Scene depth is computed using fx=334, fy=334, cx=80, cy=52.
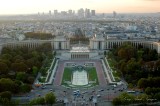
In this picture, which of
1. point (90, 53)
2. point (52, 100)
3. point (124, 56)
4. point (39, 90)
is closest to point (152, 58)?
point (124, 56)

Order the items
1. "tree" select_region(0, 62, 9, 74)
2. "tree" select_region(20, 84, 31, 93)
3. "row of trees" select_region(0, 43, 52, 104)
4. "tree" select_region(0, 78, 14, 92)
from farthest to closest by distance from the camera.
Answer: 1. "tree" select_region(0, 62, 9, 74)
2. "tree" select_region(20, 84, 31, 93)
3. "row of trees" select_region(0, 43, 52, 104)
4. "tree" select_region(0, 78, 14, 92)

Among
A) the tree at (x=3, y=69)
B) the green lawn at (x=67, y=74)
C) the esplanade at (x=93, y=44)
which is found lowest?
the green lawn at (x=67, y=74)

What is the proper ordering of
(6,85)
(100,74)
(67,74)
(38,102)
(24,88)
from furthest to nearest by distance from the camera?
(67,74), (100,74), (24,88), (6,85), (38,102)

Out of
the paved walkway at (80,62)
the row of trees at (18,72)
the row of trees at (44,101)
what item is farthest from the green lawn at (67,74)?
the row of trees at (44,101)

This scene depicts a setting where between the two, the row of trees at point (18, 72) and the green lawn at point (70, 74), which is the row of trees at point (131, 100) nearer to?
the green lawn at point (70, 74)

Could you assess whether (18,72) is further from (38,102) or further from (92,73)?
(38,102)

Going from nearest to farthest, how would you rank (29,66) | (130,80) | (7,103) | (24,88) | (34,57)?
1. (7,103)
2. (24,88)
3. (130,80)
4. (29,66)
5. (34,57)

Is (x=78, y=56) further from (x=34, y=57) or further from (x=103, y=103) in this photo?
(x=103, y=103)

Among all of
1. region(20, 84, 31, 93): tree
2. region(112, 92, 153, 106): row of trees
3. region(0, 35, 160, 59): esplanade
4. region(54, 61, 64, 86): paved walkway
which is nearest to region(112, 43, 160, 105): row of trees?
region(112, 92, 153, 106): row of trees

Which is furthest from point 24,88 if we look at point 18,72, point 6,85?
point 18,72

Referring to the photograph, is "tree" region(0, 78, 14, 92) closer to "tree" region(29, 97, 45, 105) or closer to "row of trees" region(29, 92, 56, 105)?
"row of trees" region(29, 92, 56, 105)

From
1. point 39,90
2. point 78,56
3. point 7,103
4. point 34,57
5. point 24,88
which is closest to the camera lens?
point 7,103
